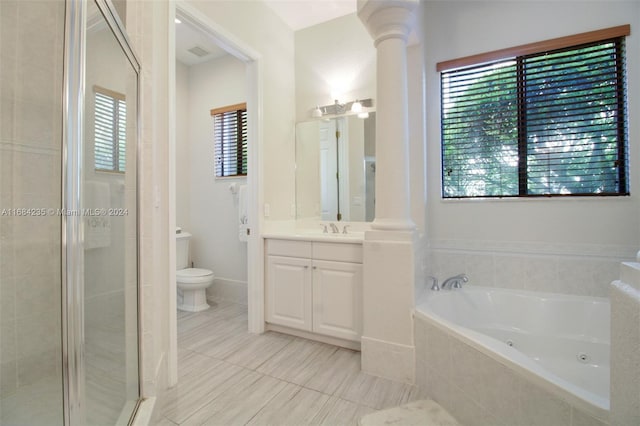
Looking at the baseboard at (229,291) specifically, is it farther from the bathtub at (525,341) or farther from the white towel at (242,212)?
the bathtub at (525,341)

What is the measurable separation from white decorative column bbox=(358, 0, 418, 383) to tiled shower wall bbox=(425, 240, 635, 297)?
0.72 m

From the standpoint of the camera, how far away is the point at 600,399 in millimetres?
1006

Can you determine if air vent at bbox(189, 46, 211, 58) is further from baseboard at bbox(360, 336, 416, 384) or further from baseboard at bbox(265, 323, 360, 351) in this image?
baseboard at bbox(360, 336, 416, 384)

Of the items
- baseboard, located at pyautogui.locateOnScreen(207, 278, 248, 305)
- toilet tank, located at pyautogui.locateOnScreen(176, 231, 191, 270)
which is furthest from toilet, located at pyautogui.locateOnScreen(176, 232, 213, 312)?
baseboard, located at pyautogui.locateOnScreen(207, 278, 248, 305)

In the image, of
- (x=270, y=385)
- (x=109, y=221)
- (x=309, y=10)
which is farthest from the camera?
(x=309, y=10)

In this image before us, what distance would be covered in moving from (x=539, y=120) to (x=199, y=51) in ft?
11.0

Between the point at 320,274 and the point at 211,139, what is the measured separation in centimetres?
222

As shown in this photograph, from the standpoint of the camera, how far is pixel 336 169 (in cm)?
295

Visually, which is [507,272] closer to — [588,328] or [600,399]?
[588,328]

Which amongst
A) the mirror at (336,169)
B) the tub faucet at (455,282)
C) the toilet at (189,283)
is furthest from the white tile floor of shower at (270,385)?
the mirror at (336,169)

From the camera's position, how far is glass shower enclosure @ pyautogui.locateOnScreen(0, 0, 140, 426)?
100 cm

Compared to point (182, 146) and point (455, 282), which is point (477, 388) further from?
point (182, 146)

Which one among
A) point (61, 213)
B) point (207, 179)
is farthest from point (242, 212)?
point (61, 213)

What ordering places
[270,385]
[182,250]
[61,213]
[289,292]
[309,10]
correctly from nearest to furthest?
[61,213] < [270,385] < [289,292] < [309,10] < [182,250]
